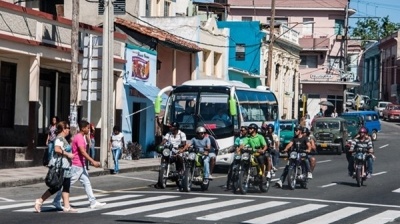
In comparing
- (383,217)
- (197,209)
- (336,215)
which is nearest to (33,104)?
(197,209)

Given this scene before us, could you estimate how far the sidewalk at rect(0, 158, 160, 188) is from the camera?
26.6 m

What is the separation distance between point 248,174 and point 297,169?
101 inches

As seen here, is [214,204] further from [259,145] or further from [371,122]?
[371,122]

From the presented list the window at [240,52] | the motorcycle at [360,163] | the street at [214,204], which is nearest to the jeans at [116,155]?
the street at [214,204]

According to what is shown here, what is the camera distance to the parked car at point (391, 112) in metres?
87.7

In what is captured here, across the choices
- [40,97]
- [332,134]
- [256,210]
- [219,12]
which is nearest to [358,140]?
[256,210]

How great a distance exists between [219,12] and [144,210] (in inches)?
2034

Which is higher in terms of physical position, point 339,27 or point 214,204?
point 339,27

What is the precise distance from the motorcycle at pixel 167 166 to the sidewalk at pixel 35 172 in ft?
13.4

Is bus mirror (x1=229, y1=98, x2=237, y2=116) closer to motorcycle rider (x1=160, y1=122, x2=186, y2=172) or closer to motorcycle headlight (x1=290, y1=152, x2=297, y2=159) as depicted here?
motorcycle rider (x1=160, y1=122, x2=186, y2=172)

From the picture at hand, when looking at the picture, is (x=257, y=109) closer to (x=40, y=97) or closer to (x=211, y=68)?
(x=40, y=97)

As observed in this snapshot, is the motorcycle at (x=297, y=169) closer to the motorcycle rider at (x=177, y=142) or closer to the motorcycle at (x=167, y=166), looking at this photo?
the motorcycle rider at (x=177, y=142)

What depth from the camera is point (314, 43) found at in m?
87.1

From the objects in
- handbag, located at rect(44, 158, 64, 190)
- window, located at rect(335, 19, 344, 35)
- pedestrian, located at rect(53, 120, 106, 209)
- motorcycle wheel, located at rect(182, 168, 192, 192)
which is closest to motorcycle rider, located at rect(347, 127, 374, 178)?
motorcycle wheel, located at rect(182, 168, 192, 192)
